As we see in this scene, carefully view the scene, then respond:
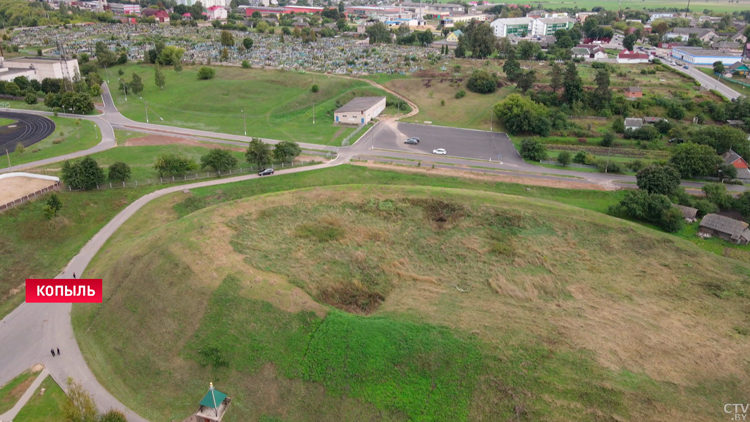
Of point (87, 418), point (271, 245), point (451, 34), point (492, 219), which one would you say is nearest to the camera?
point (87, 418)

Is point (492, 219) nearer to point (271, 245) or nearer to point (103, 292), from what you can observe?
point (271, 245)

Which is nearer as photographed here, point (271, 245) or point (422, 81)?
point (271, 245)

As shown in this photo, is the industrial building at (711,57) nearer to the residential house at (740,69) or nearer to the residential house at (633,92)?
the residential house at (740,69)

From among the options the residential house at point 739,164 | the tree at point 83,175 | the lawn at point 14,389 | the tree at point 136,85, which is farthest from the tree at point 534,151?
the tree at point 136,85

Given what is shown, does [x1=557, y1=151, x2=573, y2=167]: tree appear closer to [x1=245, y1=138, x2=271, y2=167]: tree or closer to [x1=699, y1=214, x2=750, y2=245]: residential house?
[x1=699, y1=214, x2=750, y2=245]: residential house

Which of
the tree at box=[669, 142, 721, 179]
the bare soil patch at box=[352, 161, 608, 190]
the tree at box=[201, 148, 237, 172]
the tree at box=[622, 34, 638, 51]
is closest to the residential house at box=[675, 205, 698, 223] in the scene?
the bare soil patch at box=[352, 161, 608, 190]

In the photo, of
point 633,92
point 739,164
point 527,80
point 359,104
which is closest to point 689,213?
point 739,164

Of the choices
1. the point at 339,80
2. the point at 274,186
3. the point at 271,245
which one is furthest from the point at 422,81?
the point at 271,245
